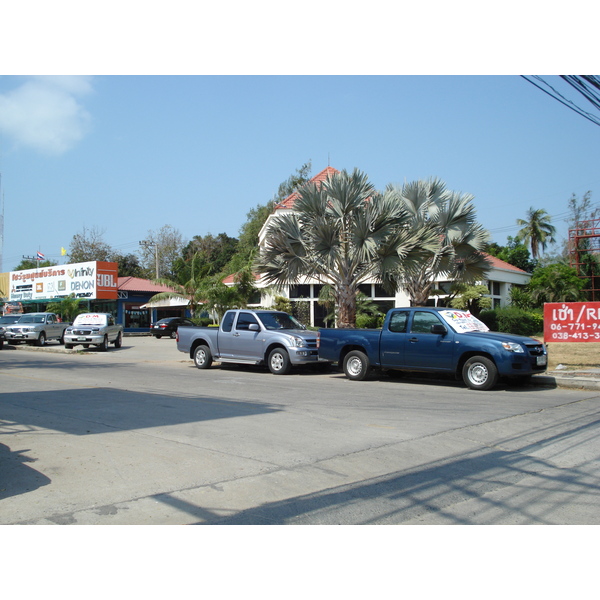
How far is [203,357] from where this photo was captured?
18.2m

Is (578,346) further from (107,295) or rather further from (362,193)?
(107,295)

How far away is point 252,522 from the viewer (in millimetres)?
4895

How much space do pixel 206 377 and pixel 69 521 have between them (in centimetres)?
1101

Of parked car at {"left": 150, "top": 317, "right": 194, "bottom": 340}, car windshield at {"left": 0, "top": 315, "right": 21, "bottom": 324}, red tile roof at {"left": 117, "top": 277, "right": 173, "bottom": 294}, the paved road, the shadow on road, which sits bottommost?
the shadow on road

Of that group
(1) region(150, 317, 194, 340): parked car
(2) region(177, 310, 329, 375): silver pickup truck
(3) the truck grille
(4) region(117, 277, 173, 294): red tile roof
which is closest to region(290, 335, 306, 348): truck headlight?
(2) region(177, 310, 329, 375): silver pickup truck

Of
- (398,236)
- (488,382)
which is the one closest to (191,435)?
(488,382)

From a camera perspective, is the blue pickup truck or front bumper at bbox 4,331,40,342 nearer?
the blue pickup truck

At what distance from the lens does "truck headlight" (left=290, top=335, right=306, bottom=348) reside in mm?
16109

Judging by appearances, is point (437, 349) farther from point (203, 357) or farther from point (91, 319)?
point (91, 319)

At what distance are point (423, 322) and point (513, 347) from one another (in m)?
2.17

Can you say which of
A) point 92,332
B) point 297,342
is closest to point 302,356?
point 297,342

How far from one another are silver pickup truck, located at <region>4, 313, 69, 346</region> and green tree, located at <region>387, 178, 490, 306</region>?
65.4 ft

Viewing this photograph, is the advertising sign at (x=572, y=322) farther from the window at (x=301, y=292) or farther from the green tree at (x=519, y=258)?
the green tree at (x=519, y=258)

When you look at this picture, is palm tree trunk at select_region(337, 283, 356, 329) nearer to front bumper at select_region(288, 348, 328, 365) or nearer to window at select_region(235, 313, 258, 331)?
front bumper at select_region(288, 348, 328, 365)
